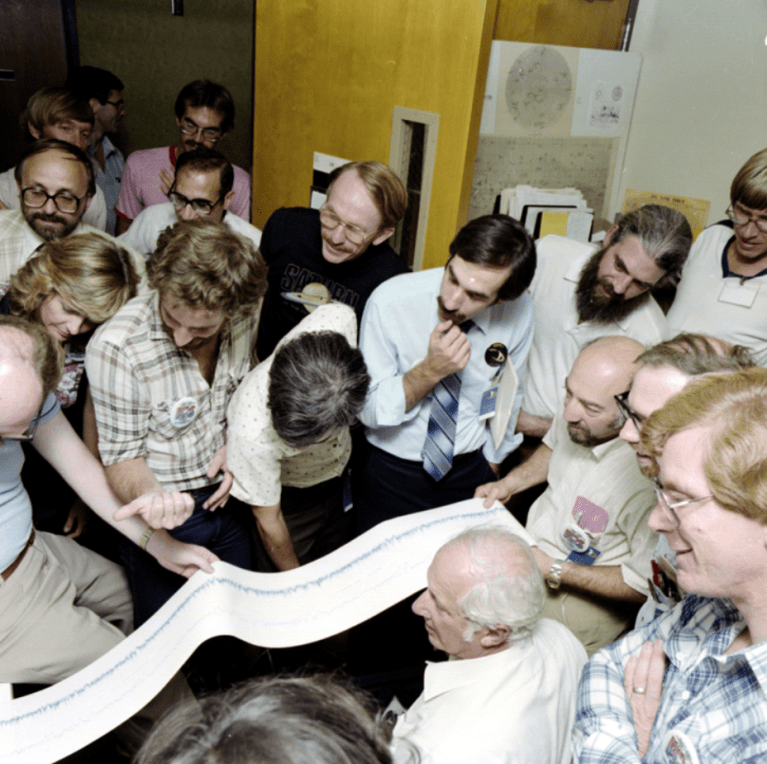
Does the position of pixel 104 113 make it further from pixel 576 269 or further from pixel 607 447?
pixel 607 447

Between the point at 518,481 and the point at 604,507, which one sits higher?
the point at 604,507

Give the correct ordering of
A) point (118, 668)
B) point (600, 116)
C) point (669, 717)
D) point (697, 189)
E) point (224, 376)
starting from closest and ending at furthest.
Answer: point (669, 717)
point (118, 668)
point (224, 376)
point (697, 189)
point (600, 116)

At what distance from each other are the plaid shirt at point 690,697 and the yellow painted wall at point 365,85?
202 cm

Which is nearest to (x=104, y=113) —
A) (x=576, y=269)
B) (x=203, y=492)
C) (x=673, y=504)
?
(x=203, y=492)

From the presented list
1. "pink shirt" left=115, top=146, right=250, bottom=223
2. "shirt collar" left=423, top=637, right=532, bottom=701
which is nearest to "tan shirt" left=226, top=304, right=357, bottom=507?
"shirt collar" left=423, top=637, right=532, bottom=701

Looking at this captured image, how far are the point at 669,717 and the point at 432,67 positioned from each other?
2.65m

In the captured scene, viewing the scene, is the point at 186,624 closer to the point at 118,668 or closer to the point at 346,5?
the point at 118,668

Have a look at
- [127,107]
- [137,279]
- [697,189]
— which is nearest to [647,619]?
[137,279]

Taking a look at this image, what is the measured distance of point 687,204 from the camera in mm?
3117

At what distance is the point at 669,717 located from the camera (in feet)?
4.02

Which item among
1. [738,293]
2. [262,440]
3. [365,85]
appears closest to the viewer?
[262,440]

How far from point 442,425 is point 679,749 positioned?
4.05ft

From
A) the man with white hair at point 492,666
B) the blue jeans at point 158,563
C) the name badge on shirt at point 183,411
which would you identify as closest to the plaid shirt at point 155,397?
the name badge on shirt at point 183,411

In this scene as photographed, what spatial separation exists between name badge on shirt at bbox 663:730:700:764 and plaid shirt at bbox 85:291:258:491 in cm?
146
